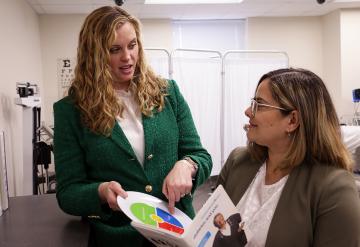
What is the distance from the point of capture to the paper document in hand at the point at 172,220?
2.62ft

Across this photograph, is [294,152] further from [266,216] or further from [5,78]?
[5,78]

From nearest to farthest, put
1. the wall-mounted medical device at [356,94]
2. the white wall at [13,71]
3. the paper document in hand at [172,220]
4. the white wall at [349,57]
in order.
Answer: the paper document in hand at [172,220] < the white wall at [13,71] < the wall-mounted medical device at [356,94] < the white wall at [349,57]

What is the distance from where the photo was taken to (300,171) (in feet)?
3.84

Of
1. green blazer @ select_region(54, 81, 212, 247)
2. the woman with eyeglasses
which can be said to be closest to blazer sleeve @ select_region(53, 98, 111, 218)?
green blazer @ select_region(54, 81, 212, 247)

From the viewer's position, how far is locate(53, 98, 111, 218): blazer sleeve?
3.42 feet

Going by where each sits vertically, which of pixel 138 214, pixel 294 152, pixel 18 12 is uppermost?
pixel 18 12

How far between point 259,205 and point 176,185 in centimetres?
38

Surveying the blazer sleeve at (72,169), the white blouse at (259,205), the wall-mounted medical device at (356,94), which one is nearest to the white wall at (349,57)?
the wall-mounted medical device at (356,94)

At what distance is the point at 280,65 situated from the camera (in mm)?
4359

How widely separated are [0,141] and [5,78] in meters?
2.05

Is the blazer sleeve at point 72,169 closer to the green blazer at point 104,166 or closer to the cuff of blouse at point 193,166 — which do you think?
the green blazer at point 104,166

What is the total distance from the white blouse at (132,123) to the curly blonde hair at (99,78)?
0.02 m

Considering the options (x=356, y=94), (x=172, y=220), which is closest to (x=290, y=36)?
(x=356, y=94)

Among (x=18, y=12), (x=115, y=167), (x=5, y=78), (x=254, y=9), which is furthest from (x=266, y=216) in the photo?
(x=254, y=9)
